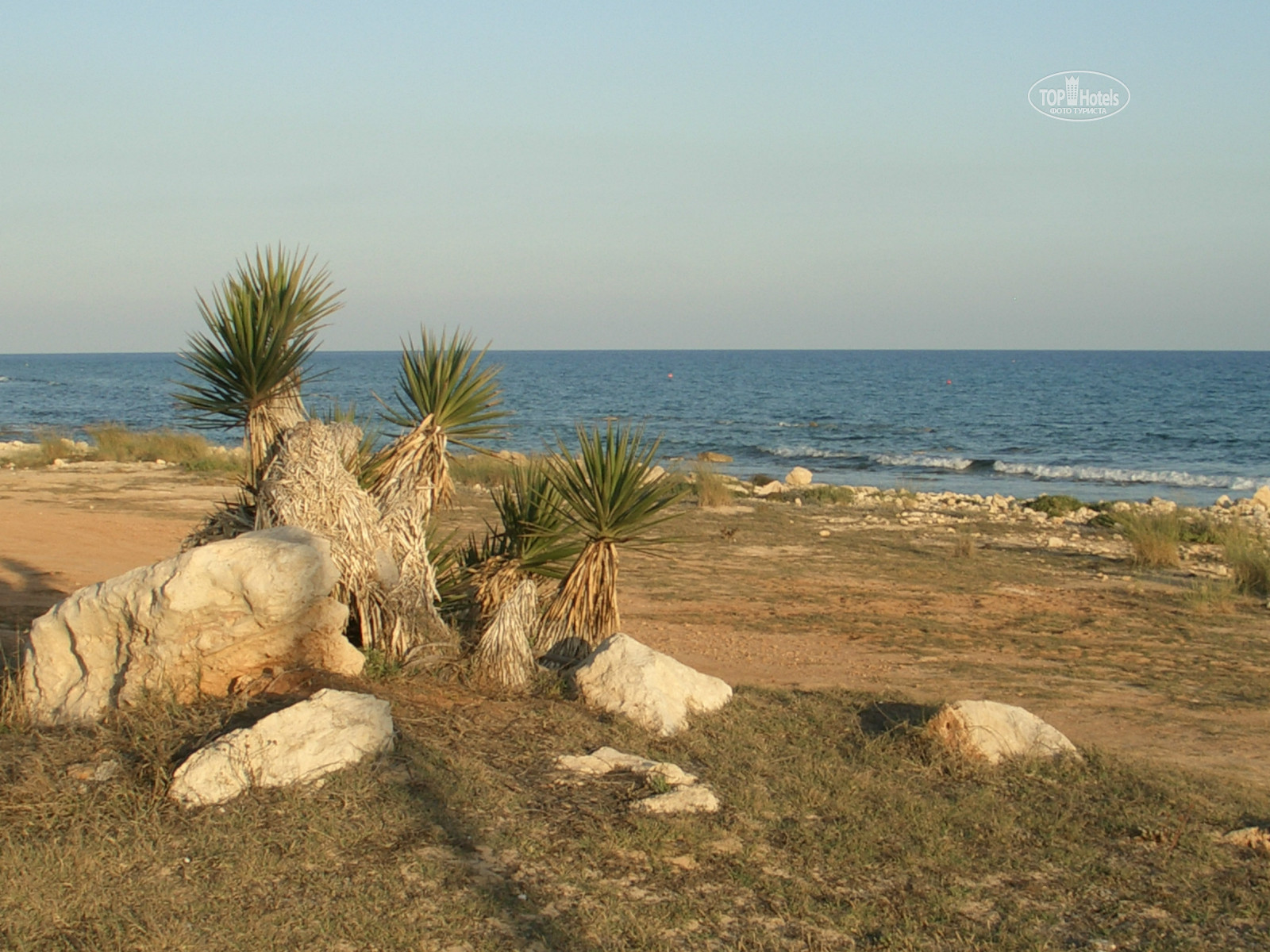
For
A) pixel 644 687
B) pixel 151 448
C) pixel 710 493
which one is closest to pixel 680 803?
pixel 644 687

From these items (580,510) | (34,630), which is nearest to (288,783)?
(34,630)

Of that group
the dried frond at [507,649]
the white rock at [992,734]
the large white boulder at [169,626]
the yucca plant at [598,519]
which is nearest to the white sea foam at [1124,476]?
the white rock at [992,734]

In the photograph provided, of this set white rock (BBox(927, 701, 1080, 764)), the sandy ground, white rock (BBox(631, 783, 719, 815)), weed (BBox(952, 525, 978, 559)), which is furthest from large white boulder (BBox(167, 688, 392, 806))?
weed (BBox(952, 525, 978, 559))

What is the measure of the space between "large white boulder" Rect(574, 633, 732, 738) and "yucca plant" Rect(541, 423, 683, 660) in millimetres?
642

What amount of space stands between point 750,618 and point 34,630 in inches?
280

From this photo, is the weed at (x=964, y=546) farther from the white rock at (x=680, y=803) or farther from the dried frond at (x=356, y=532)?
the white rock at (x=680, y=803)

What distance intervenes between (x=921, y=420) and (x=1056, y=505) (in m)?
34.9

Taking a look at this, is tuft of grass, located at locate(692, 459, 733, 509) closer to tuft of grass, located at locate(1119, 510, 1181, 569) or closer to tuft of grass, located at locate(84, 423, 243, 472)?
tuft of grass, located at locate(1119, 510, 1181, 569)

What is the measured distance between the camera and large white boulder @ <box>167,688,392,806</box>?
490 centimetres

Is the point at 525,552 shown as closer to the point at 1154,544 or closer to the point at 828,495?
the point at 1154,544

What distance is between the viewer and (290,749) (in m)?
5.17

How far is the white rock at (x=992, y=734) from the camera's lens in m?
6.21

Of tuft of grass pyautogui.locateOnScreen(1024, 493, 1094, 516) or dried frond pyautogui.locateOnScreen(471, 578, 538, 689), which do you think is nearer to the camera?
dried frond pyautogui.locateOnScreen(471, 578, 538, 689)

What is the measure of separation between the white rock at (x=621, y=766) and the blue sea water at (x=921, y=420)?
10.9 feet
